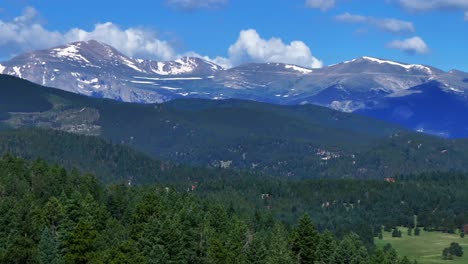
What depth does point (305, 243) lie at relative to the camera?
141750 millimetres

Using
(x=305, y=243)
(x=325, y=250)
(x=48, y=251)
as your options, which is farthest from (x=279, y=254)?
(x=48, y=251)

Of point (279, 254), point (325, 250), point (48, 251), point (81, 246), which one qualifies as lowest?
point (48, 251)

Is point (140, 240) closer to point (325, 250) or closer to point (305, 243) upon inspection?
point (305, 243)

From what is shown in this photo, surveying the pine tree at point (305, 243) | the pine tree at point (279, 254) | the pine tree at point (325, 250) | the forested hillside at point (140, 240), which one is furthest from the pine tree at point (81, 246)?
the pine tree at point (325, 250)

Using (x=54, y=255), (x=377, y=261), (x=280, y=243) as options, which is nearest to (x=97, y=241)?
(x=54, y=255)

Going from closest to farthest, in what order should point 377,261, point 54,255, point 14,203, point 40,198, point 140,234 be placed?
point 54,255, point 140,234, point 377,261, point 14,203, point 40,198

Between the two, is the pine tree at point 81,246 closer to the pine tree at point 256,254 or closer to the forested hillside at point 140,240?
the forested hillside at point 140,240

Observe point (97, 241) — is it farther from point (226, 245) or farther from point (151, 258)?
point (226, 245)

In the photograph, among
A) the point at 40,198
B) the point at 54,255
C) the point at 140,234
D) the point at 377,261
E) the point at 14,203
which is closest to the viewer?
the point at 54,255

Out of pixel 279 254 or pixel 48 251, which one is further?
pixel 279 254

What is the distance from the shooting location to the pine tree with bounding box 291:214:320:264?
141 metres

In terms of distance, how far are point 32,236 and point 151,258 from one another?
27.1 meters

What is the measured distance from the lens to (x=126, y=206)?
19150cm

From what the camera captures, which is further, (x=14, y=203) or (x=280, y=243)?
(x=14, y=203)
